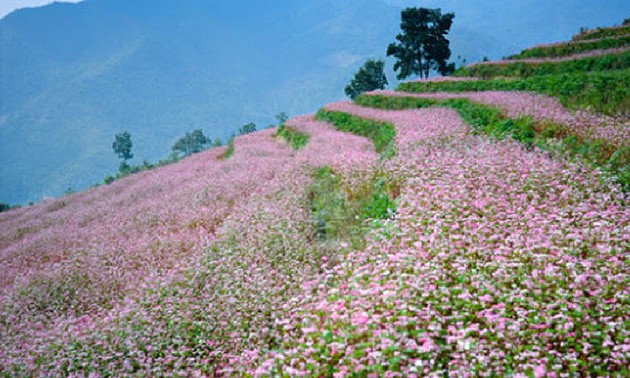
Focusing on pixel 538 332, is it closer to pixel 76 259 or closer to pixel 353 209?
pixel 353 209

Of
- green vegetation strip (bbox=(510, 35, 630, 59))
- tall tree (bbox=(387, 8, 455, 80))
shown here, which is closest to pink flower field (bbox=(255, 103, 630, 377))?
green vegetation strip (bbox=(510, 35, 630, 59))

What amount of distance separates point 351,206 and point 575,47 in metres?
27.3

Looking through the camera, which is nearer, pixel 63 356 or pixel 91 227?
pixel 63 356

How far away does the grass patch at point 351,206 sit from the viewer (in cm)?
855

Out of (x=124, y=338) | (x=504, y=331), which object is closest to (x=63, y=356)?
(x=124, y=338)

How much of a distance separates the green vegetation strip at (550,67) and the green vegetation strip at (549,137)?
8464 millimetres

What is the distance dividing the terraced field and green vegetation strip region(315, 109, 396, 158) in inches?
77.4

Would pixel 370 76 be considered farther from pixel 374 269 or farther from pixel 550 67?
pixel 374 269

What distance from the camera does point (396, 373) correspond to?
372 cm

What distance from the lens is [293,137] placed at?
973 inches

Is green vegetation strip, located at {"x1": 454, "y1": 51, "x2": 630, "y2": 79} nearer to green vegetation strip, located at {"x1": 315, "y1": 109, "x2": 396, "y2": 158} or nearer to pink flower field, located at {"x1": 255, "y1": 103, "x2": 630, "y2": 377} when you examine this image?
green vegetation strip, located at {"x1": 315, "y1": 109, "x2": 396, "y2": 158}

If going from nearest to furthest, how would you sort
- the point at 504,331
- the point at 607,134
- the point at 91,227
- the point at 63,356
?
the point at 504,331
the point at 63,356
the point at 607,134
the point at 91,227

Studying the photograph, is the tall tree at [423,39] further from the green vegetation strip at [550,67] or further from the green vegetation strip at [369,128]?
the green vegetation strip at [369,128]

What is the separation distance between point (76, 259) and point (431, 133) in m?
9.62
